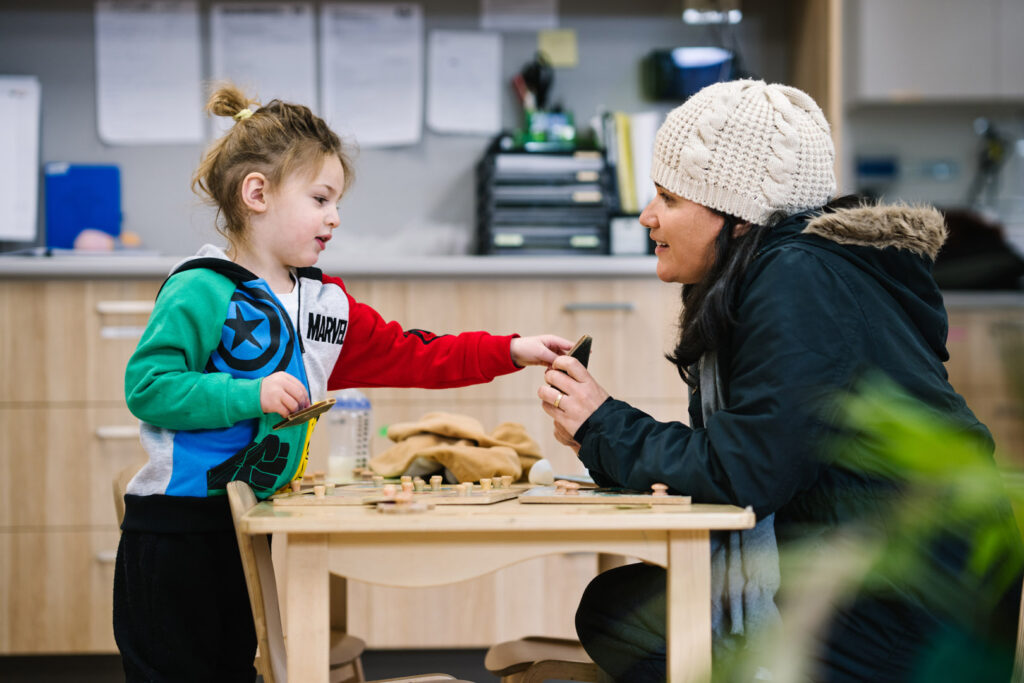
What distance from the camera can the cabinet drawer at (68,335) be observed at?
7.78ft

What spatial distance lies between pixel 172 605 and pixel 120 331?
1337mm

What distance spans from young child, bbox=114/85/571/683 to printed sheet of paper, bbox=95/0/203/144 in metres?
1.63

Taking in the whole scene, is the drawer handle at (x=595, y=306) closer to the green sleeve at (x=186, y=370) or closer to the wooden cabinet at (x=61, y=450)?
the wooden cabinet at (x=61, y=450)

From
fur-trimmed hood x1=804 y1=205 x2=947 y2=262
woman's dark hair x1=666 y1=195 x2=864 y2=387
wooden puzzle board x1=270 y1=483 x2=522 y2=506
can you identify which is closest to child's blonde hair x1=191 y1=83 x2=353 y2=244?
wooden puzzle board x1=270 y1=483 x2=522 y2=506

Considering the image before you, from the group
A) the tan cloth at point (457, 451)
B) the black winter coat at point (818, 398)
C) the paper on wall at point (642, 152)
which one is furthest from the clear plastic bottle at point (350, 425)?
the paper on wall at point (642, 152)

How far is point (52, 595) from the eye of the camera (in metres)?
2.37

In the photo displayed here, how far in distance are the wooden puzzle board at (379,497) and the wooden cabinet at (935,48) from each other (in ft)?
7.86

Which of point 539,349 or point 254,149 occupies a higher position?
point 254,149

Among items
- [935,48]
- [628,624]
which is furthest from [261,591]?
[935,48]

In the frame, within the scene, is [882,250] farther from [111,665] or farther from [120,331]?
[111,665]

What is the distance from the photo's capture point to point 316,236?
4.50 ft

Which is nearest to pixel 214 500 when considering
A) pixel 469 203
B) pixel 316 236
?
pixel 316 236

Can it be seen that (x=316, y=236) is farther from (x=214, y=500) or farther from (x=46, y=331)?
(x=46, y=331)

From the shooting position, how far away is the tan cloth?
133 centimetres
